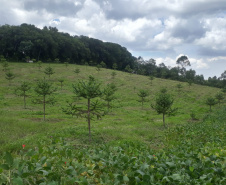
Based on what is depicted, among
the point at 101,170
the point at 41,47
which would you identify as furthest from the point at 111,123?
the point at 41,47

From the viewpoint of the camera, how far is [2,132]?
1173 cm

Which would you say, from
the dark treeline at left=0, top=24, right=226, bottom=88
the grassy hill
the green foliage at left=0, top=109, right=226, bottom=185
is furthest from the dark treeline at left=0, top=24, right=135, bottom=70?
the green foliage at left=0, top=109, right=226, bottom=185

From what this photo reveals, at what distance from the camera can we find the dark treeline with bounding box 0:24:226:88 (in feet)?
221

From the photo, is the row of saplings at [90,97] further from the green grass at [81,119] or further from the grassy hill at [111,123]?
the grassy hill at [111,123]

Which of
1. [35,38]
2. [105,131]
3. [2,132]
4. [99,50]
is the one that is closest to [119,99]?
[105,131]

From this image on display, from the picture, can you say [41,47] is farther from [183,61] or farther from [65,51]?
[183,61]

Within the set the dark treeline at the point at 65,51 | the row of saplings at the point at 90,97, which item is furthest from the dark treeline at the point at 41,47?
the row of saplings at the point at 90,97

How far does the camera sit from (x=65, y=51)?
→ 261ft

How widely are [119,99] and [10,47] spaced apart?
5219cm

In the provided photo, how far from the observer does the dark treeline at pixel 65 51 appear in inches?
2653

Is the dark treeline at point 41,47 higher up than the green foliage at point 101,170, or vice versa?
the dark treeline at point 41,47

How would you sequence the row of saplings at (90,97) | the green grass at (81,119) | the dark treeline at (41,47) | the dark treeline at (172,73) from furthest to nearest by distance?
the dark treeline at (172,73)
the dark treeline at (41,47)
the green grass at (81,119)
the row of saplings at (90,97)

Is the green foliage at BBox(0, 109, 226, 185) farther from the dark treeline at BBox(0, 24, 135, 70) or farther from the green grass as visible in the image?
the dark treeline at BBox(0, 24, 135, 70)

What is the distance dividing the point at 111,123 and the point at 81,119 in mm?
4048
